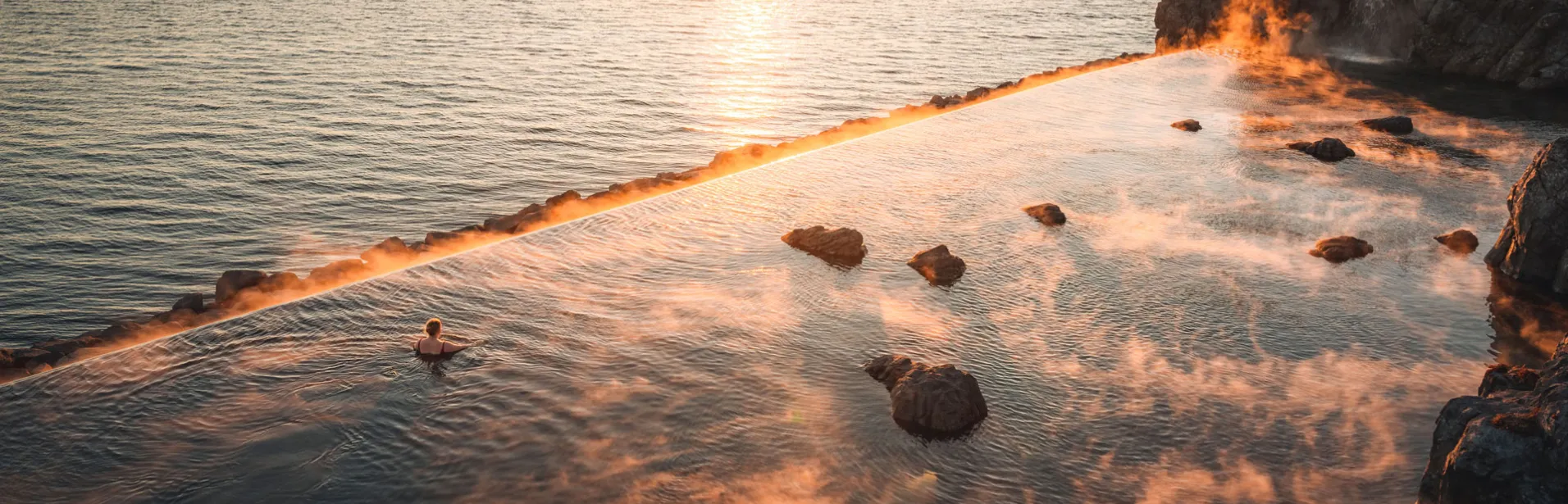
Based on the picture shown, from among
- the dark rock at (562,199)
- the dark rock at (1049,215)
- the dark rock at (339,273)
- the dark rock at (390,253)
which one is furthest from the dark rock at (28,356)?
the dark rock at (1049,215)

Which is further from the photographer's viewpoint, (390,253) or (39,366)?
(390,253)

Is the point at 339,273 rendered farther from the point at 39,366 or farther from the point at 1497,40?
the point at 1497,40

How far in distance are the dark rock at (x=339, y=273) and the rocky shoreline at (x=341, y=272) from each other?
0.02 meters

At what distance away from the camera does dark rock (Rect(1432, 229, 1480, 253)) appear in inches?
931

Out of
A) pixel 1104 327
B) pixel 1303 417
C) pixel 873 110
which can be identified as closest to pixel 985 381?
pixel 1104 327

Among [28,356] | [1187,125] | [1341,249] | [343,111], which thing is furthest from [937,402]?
[343,111]

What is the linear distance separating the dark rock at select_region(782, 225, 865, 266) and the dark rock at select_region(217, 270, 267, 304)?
38.7ft

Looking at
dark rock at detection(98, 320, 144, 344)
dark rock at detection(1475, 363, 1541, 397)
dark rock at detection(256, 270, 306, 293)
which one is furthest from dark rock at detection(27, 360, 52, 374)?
dark rock at detection(1475, 363, 1541, 397)

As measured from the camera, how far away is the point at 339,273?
2202 centimetres

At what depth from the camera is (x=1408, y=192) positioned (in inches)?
1137

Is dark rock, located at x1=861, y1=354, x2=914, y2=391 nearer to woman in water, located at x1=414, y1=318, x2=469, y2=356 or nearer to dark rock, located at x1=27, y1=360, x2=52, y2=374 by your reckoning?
woman in water, located at x1=414, y1=318, x2=469, y2=356

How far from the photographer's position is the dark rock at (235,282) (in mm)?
20594

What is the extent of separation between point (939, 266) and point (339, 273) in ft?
43.6

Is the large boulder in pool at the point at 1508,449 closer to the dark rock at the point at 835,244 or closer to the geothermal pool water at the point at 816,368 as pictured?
the geothermal pool water at the point at 816,368
